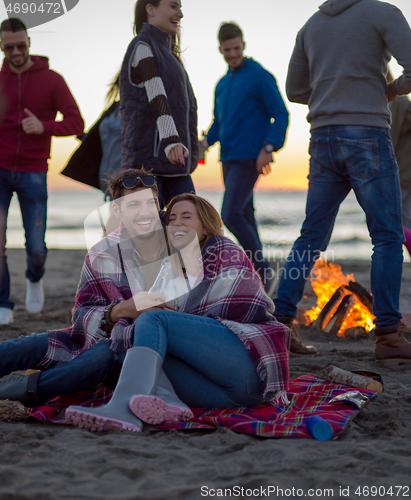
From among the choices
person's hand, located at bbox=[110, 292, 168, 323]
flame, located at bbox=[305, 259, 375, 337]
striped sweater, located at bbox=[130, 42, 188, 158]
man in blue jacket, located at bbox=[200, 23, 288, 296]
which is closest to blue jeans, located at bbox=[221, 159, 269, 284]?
man in blue jacket, located at bbox=[200, 23, 288, 296]

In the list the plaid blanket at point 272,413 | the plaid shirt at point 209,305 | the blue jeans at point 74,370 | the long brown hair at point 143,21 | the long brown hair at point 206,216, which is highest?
the long brown hair at point 143,21

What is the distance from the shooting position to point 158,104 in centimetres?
340

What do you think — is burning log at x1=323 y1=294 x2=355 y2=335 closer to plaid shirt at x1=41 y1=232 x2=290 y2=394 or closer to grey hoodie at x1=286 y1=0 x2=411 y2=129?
grey hoodie at x1=286 y1=0 x2=411 y2=129

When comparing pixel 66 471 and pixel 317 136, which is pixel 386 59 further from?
pixel 66 471

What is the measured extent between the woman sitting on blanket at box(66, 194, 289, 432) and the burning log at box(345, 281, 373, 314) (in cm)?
217

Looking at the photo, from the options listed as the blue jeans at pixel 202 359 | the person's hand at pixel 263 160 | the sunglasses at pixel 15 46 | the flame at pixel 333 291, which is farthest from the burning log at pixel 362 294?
the sunglasses at pixel 15 46

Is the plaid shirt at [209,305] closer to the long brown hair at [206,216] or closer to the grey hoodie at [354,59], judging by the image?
the long brown hair at [206,216]

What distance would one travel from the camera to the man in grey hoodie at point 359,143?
3.36m

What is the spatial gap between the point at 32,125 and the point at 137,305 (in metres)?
2.70

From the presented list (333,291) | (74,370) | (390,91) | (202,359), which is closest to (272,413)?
(202,359)

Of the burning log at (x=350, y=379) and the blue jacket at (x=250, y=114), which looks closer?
the burning log at (x=350, y=379)

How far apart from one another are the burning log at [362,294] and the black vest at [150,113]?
6.08ft

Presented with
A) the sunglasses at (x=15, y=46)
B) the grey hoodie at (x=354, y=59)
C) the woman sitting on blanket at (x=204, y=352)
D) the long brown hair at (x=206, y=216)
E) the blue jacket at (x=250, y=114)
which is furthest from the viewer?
the blue jacket at (x=250, y=114)

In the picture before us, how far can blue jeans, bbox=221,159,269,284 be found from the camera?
492 centimetres
